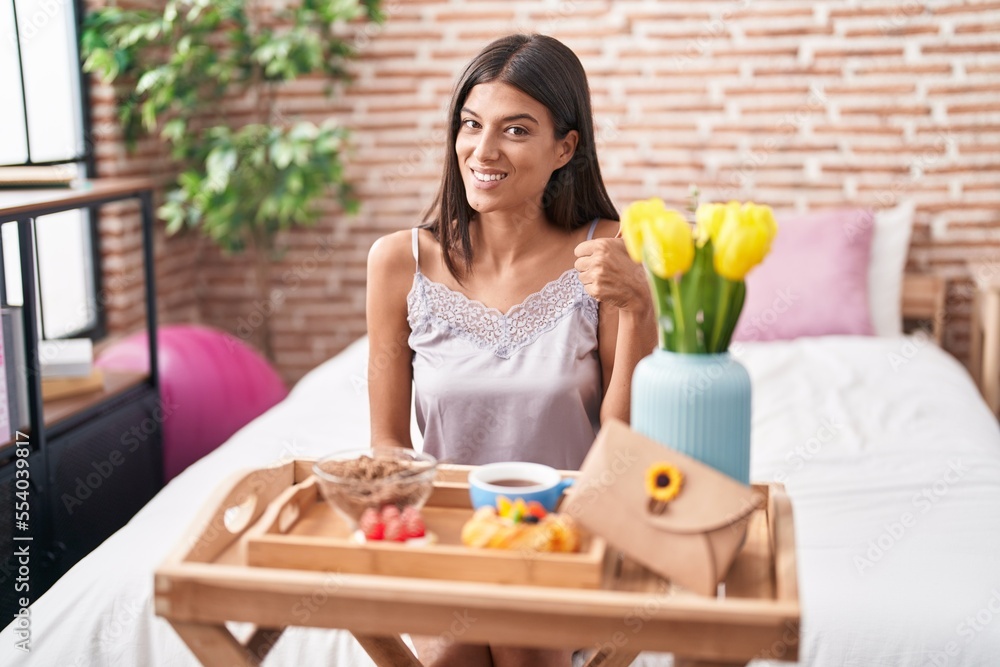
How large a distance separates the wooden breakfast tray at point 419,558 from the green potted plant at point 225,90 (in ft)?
7.69

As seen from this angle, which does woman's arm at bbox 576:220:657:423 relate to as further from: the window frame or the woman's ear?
the window frame

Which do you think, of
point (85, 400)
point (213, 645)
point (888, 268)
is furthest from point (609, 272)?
point (888, 268)

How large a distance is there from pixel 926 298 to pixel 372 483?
297cm

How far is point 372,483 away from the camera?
3.84 ft

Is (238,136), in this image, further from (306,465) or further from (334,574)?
(334,574)

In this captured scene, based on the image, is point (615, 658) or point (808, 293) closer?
point (615, 658)

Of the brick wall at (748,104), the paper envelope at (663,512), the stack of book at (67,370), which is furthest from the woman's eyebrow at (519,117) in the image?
the brick wall at (748,104)

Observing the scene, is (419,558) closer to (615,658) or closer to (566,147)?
(615,658)

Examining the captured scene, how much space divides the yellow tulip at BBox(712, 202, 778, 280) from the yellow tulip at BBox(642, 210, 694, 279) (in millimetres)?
34

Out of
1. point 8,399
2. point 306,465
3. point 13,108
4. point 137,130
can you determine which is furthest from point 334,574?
point 137,130

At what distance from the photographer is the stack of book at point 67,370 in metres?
2.52

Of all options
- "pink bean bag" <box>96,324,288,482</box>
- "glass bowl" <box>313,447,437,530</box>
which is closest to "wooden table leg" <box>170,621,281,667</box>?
"glass bowl" <box>313,447,437,530</box>

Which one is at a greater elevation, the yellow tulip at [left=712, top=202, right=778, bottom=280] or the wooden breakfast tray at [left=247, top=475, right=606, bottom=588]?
the yellow tulip at [left=712, top=202, right=778, bottom=280]

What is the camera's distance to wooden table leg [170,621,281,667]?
1.12 m
